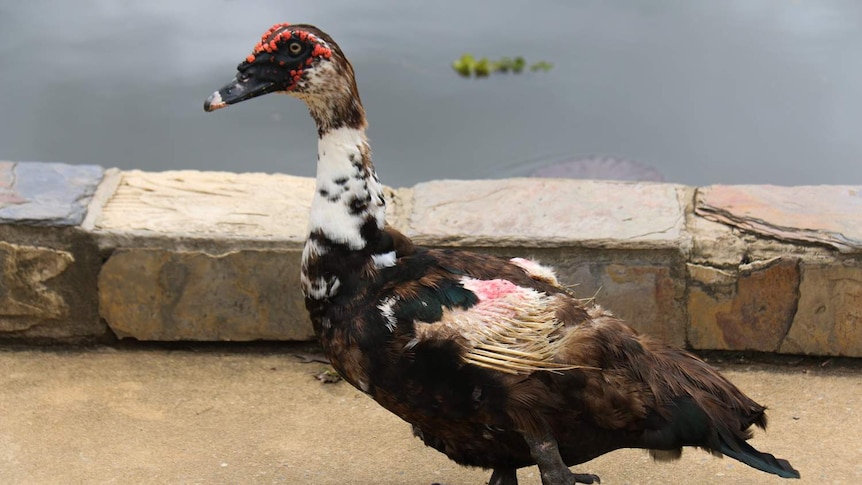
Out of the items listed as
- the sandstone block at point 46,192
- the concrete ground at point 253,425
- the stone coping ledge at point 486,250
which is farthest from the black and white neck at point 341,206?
the sandstone block at point 46,192

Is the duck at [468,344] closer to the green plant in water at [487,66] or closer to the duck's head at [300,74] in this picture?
the duck's head at [300,74]

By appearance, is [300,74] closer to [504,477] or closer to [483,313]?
[483,313]

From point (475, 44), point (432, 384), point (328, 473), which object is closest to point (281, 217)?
point (328, 473)

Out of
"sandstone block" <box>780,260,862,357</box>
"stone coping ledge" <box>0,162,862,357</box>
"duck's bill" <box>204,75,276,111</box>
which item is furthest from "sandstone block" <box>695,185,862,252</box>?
"duck's bill" <box>204,75,276,111</box>

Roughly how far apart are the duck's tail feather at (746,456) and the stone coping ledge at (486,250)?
1.30 metres

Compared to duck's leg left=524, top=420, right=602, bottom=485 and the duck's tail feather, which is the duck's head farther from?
the duck's tail feather

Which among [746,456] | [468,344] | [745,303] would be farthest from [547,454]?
Result: [745,303]

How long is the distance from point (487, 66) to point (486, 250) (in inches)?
156

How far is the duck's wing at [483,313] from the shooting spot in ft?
11.4

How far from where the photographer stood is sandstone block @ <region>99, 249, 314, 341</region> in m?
4.99

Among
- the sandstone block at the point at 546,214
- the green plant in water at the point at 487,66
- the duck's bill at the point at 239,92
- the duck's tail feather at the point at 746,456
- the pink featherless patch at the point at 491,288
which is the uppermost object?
the green plant in water at the point at 487,66

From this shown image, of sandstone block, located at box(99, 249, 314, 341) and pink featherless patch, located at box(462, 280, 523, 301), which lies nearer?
pink featherless patch, located at box(462, 280, 523, 301)

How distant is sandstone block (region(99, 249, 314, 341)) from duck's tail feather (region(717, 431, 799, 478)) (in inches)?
81.4

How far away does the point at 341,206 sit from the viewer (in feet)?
12.2
